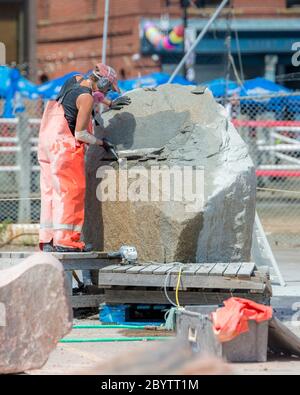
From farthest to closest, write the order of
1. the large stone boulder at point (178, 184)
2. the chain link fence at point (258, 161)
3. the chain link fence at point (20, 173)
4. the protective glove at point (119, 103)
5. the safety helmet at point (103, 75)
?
the chain link fence at point (258, 161)
the chain link fence at point (20, 173)
the protective glove at point (119, 103)
the safety helmet at point (103, 75)
the large stone boulder at point (178, 184)

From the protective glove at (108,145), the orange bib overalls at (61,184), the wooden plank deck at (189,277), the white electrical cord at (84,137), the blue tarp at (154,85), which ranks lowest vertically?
the wooden plank deck at (189,277)

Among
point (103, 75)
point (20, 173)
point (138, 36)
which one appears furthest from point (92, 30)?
point (103, 75)

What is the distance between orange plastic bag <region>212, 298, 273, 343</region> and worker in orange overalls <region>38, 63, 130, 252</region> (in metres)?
2.29

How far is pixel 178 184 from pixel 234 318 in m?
2.27

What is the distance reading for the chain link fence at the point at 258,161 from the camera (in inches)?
614

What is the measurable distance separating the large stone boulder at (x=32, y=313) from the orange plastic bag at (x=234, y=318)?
1.18m

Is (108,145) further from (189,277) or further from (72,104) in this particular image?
(189,277)

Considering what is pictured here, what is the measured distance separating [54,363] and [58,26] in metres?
27.4

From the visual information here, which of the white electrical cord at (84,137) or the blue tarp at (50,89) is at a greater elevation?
the blue tarp at (50,89)

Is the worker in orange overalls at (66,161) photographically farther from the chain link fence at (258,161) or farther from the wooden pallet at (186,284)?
the chain link fence at (258,161)

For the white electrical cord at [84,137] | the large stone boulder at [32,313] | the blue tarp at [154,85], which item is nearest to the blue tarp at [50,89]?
the blue tarp at [154,85]

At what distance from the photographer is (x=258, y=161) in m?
18.9

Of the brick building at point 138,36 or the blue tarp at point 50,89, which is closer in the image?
the blue tarp at point 50,89
